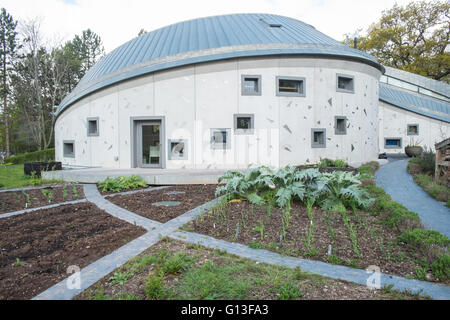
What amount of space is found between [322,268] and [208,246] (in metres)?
1.55

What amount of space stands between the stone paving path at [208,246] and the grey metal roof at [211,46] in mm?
8854

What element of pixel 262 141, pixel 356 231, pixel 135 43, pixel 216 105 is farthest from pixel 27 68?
pixel 356 231

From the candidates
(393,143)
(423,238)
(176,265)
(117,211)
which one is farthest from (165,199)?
(393,143)

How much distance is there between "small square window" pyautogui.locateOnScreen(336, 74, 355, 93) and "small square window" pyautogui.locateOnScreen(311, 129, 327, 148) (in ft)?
8.39

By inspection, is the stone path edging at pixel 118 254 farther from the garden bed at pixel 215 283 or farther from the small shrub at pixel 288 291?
the small shrub at pixel 288 291

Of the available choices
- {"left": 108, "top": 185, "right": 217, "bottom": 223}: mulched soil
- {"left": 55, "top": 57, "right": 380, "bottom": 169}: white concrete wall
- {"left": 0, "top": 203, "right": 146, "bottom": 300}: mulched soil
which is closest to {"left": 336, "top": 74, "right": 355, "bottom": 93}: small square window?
{"left": 55, "top": 57, "right": 380, "bottom": 169}: white concrete wall

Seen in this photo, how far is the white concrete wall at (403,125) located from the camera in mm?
19797

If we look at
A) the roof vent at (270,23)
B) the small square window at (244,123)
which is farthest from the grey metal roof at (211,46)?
the small square window at (244,123)

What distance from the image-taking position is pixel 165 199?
6801 mm

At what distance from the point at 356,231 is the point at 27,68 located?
3806 centimetres

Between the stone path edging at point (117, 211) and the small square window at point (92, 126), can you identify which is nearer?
the stone path edging at point (117, 211)

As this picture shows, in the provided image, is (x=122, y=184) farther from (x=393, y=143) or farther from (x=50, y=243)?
(x=393, y=143)

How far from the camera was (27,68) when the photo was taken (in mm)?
29781
